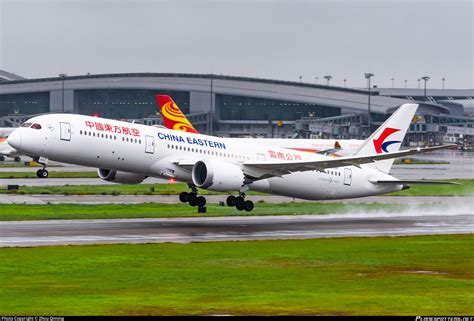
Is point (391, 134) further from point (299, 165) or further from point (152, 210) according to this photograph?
point (152, 210)

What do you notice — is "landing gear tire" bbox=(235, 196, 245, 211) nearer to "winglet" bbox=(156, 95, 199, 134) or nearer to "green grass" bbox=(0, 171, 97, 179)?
"green grass" bbox=(0, 171, 97, 179)

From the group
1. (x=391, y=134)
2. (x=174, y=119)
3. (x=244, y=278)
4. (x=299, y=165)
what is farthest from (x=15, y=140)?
(x=174, y=119)

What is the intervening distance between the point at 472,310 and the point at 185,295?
9.17m

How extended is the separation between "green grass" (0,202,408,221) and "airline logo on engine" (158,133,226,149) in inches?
246

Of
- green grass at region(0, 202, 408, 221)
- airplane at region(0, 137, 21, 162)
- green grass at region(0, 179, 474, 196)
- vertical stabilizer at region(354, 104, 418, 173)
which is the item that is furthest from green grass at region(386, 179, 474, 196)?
airplane at region(0, 137, 21, 162)

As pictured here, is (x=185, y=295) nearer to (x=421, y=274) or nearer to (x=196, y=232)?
(x=421, y=274)

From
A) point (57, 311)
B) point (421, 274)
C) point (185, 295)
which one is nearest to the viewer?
point (57, 311)

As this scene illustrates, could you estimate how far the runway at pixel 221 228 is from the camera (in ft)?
162

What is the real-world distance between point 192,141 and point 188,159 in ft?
5.00

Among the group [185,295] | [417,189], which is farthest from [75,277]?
[417,189]

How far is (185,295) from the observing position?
105 ft

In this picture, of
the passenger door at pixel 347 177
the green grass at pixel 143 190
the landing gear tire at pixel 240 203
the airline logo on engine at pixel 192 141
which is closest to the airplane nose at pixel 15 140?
the airline logo on engine at pixel 192 141

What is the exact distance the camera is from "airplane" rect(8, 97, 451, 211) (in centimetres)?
5484

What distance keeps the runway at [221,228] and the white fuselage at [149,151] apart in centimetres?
241
